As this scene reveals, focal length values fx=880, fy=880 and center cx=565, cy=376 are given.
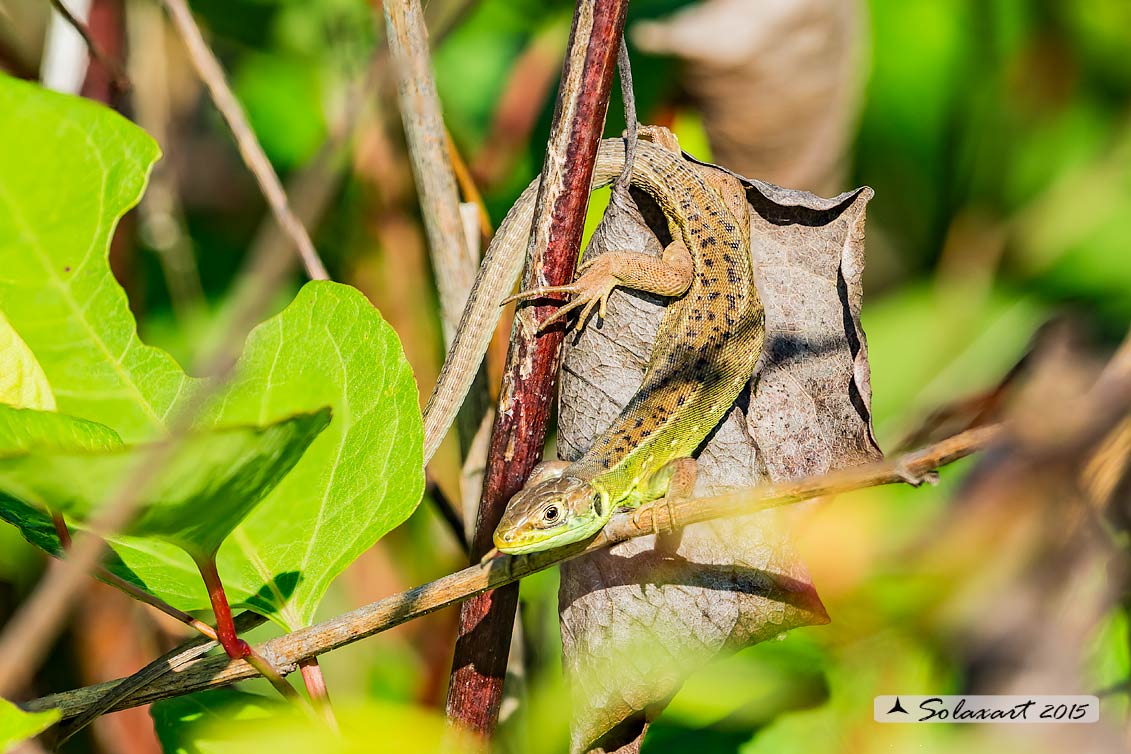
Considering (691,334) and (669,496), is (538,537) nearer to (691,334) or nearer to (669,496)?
(669,496)

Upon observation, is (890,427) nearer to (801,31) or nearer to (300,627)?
(801,31)

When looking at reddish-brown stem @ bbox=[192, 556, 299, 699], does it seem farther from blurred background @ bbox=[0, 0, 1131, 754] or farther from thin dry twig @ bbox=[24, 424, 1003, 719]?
blurred background @ bbox=[0, 0, 1131, 754]

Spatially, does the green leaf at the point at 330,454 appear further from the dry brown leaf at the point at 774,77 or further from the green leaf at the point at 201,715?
the dry brown leaf at the point at 774,77

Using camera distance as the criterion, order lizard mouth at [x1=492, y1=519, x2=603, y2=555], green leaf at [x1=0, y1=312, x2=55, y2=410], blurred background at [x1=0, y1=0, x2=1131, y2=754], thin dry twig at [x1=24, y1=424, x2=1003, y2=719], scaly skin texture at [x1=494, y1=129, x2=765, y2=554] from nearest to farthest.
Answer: green leaf at [x1=0, y1=312, x2=55, y2=410], thin dry twig at [x1=24, y1=424, x2=1003, y2=719], lizard mouth at [x1=492, y1=519, x2=603, y2=555], scaly skin texture at [x1=494, y1=129, x2=765, y2=554], blurred background at [x1=0, y1=0, x2=1131, y2=754]

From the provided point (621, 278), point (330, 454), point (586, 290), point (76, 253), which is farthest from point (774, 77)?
point (76, 253)

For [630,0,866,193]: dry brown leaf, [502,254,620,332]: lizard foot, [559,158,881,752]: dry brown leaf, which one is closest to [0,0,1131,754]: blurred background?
[630,0,866,193]: dry brown leaf

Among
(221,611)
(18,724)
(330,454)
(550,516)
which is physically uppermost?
(550,516)
